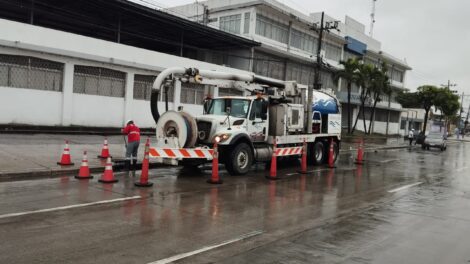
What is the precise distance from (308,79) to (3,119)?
114 ft

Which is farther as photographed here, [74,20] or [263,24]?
[263,24]

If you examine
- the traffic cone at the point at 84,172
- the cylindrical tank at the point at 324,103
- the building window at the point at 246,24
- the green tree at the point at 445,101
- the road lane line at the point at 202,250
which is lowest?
the road lane line at the point at 202,250

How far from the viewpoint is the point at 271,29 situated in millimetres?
43000

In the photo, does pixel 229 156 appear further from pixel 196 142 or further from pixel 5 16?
pixel 5 16

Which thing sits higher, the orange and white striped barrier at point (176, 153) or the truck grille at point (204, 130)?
the truck grille at point (204, 130)

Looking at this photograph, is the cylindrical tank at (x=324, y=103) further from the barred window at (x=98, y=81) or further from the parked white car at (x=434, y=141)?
the parked white car at (x=434, y=141)

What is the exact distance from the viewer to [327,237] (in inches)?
275

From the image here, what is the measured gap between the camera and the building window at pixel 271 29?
4134 centimetres

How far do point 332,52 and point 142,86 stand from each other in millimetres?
32681

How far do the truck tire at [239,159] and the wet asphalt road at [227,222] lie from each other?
71 centimetres

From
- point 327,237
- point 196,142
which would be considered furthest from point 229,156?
point 327,237

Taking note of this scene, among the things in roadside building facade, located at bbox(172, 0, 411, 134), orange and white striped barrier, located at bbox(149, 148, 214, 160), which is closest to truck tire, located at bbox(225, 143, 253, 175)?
orange and white striped barrier, located at bbox(149, 148, 214, 160)

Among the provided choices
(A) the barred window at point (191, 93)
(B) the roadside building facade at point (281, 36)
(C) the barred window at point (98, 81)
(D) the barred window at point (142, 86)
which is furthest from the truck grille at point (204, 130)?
(B) the roadside building facade at point (281, 36)

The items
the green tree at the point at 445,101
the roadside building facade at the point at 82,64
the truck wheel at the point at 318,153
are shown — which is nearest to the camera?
the truck wheel at the point at 318,153
